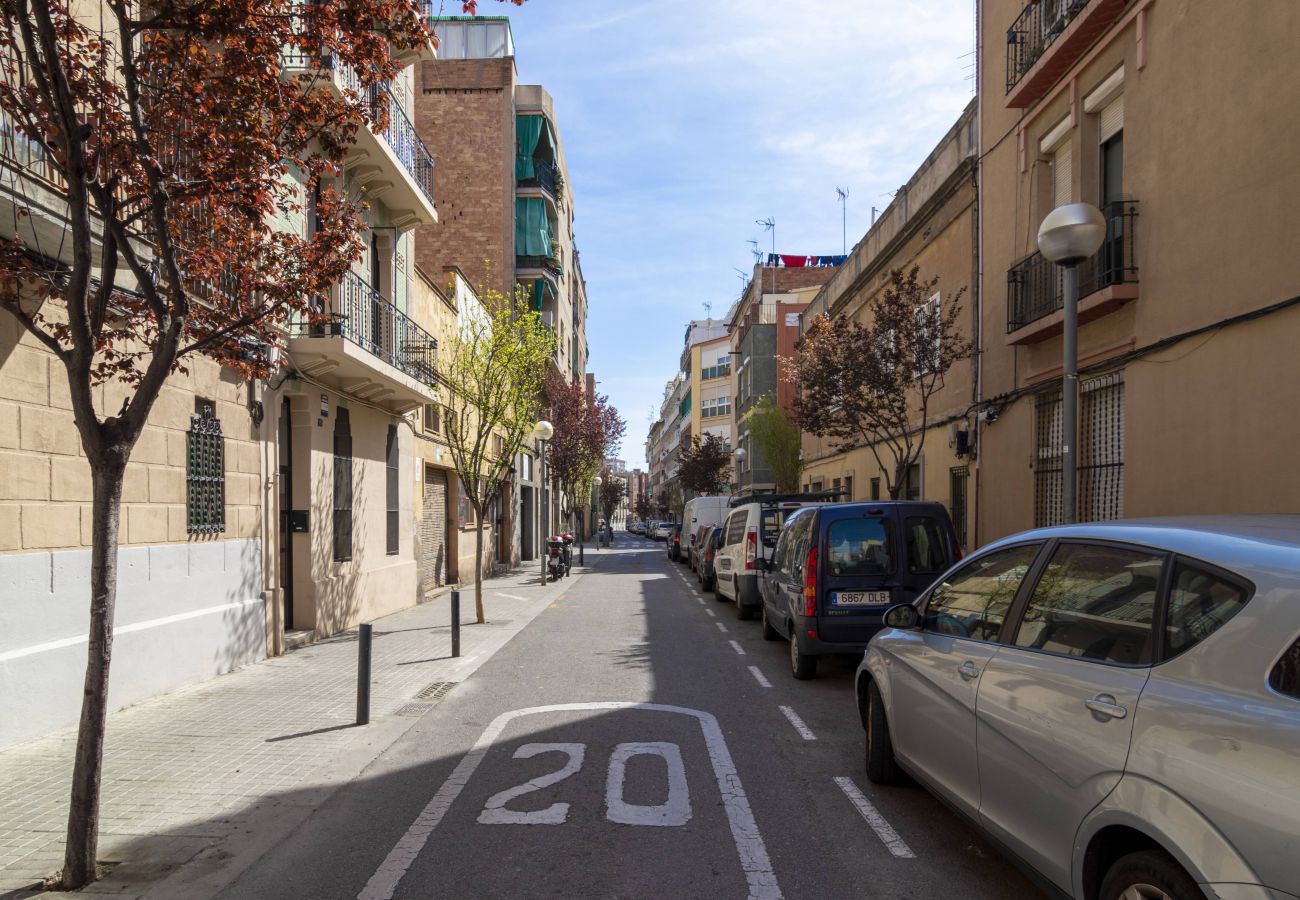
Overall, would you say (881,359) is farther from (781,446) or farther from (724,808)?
(781,446)

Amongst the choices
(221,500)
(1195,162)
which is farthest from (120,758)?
(1195,162)

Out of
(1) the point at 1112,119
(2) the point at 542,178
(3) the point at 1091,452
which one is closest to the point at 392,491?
(3) the point at 1091,452

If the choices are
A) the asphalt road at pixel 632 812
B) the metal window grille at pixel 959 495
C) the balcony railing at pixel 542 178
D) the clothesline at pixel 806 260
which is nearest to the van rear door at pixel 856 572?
the asphalt road at pixel 632 812

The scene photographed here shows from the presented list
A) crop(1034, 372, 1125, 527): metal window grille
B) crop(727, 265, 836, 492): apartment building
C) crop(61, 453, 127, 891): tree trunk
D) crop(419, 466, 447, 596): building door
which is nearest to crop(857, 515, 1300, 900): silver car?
crop(61, 453, 127, 891): tree trunk

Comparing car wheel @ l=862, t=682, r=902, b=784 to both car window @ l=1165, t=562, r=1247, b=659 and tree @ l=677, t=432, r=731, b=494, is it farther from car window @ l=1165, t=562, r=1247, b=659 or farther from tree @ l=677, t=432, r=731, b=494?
tree @ l=677, t=432, r=731, b=494

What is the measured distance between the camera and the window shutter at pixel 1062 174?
12.0 m

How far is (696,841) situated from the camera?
4.58 m

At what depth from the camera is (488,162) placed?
3070 cm

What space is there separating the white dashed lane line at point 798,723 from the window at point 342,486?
784cm

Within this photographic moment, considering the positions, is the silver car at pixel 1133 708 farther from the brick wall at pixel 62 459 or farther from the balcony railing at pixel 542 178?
the balcony railing at pixel 542 178

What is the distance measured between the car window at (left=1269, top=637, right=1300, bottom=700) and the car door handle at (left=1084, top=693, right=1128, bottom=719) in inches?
21.8

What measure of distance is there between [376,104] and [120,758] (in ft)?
16.3

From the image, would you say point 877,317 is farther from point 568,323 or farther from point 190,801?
point 568,323

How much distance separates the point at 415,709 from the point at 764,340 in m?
39.5
